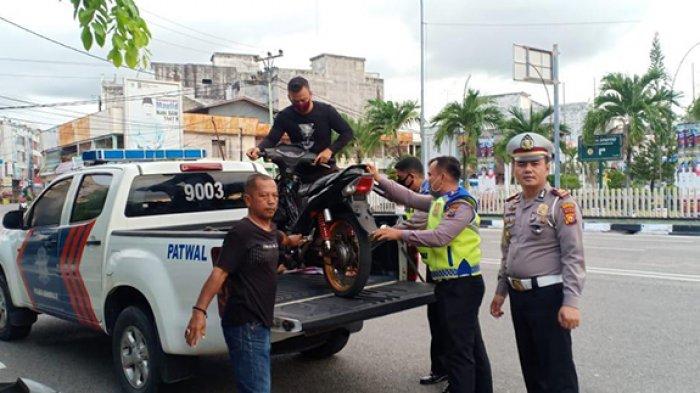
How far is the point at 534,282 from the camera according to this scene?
3.35m

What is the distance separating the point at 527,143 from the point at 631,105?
2270 cm

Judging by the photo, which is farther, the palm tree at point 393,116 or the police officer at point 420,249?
the palm tree at point 393,116

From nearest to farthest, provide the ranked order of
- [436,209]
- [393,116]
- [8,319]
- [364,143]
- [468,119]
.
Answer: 1. [436,209]
2. [8,319]
3. [468,119]
4. [393,116]
5. [364,143]

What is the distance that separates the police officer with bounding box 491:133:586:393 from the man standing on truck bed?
1390 millimetres

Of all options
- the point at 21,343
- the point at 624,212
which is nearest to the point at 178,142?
the point at 624,212

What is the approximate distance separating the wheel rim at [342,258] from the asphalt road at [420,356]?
36.4 inches

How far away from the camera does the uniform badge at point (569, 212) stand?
10.4 ft

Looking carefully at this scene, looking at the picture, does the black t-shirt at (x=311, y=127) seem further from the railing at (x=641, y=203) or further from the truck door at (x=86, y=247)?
the railing at (x=641, y=203)

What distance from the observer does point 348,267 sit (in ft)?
14.3

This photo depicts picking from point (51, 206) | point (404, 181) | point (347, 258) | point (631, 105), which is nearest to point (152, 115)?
point (631, 105)

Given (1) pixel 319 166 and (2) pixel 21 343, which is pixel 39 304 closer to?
(2) pixel 21 343

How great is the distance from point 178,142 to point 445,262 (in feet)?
132

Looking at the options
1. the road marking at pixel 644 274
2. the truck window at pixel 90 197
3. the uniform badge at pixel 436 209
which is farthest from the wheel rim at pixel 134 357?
the road marking at pixel 644 274

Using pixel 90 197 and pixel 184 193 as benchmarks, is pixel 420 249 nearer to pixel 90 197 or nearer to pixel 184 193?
pixel 184 193
